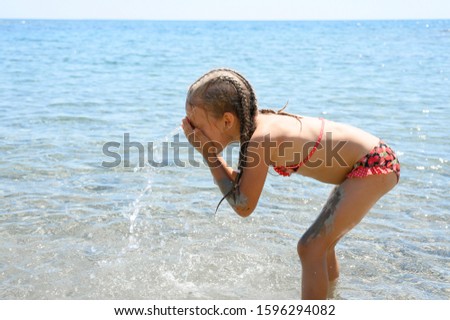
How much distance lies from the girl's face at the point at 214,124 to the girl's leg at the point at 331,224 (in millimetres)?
608

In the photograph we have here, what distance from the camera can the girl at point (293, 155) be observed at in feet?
9.17

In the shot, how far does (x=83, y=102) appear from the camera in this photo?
1034 centimetres

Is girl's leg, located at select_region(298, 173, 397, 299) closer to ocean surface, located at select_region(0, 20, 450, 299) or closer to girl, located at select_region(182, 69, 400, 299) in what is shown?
girl, located at select_region(182, 69, 400, 299)

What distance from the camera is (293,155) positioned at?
290 centimetres

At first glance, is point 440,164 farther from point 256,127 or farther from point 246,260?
point 256,127

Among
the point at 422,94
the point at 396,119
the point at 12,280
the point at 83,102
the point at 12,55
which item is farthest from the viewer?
the point at 12,55

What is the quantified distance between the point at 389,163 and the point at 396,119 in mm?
5977

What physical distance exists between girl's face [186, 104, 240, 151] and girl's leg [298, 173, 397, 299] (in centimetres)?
61

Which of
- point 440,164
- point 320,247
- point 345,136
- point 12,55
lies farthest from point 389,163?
point 12,55
